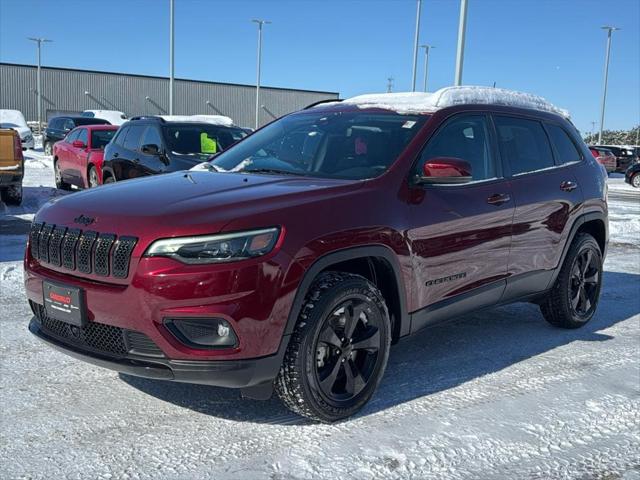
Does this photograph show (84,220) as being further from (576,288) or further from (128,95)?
(128,95)

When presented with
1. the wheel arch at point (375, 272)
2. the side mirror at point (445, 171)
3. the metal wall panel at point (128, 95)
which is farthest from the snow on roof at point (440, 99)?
the metal wall panel at point (128, 95)

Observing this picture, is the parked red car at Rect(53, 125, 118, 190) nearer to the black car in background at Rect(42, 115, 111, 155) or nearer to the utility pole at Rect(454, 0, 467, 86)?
the utility pole at Rect(454, 0, 467, 86)

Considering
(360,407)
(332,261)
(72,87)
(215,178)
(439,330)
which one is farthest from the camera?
(72,87)

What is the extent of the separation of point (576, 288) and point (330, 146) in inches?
103

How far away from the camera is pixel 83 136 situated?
1468 cm

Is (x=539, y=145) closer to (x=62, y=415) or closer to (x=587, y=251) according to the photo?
(x=587, y=251)

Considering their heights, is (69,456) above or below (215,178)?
Answer: below

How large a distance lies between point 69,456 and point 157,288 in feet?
2.84

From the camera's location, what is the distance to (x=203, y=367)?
3178mm

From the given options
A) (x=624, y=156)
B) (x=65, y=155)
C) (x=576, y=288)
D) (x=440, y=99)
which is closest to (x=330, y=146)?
(x=440, y=99)

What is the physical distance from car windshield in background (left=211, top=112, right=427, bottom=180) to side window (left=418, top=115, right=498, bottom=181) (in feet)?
0.58

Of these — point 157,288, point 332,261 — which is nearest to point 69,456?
point 157,288

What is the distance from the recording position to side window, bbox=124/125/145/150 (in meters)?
10.4

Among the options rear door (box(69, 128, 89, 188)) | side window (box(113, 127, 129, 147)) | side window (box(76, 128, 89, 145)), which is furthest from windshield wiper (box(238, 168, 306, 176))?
side window (box(76, 128, 89, 145))
